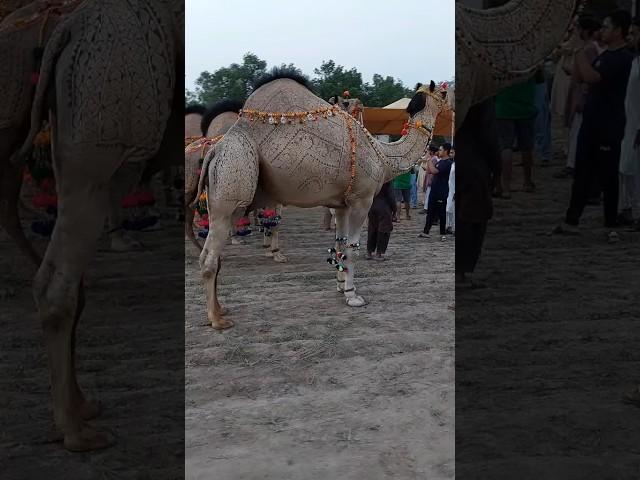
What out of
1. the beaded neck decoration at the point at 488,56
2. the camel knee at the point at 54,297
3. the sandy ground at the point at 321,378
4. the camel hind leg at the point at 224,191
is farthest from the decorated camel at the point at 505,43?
the camel hind leg at the point at 224,191

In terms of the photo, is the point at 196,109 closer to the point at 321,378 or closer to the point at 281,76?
the point at 281,76

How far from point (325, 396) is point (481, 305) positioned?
177 centimetres

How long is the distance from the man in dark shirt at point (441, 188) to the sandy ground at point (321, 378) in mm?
1513

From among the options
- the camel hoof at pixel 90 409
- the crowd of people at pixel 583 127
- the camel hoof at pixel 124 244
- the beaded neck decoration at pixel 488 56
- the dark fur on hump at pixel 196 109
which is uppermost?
the dark fur on hump at pixel 196 109

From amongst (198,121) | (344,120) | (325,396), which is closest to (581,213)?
(325,396)

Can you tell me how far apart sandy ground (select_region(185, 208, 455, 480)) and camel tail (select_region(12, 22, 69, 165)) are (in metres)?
1.42


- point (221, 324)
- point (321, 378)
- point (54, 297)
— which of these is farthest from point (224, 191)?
point (54, 297)

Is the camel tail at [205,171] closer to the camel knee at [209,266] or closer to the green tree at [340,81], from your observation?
the camel knee at [209,266]

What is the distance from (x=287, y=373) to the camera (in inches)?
138

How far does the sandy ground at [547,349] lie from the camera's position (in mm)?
1521

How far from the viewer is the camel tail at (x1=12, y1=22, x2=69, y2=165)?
1431 mm

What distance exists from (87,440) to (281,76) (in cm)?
376

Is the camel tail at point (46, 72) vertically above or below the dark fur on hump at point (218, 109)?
below

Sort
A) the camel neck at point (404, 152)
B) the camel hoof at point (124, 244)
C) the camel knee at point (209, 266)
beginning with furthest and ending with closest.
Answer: the camel neck at point (404, 152) → the camel knee at point (209, 266) → the camel hoof at point (124, 244)
